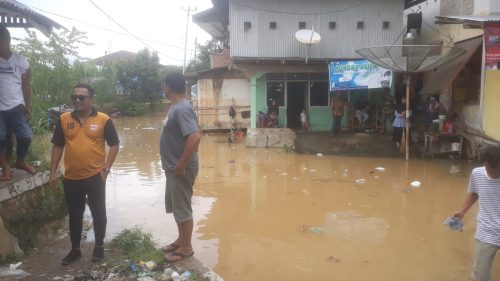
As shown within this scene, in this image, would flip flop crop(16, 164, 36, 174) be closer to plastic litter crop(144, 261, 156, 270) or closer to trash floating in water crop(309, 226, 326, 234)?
plastic litter crop(144, 261, 156, 270)

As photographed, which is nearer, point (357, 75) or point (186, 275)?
point (186, 275)

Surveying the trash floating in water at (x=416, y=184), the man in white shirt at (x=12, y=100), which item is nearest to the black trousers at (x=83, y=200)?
the man in white shirt at (x=12, y=100)

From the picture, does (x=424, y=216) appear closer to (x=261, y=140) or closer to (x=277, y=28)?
(x=261, y=140)

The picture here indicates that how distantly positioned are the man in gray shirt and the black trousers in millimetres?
622

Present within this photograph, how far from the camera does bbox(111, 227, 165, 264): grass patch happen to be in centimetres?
422

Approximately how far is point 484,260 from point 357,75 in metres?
11.1

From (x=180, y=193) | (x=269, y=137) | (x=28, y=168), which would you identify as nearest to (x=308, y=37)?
(x=269, y=137)

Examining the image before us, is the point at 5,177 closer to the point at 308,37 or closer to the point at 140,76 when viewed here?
the point at 308,37

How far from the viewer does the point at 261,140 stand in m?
15.0

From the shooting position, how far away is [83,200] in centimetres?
408

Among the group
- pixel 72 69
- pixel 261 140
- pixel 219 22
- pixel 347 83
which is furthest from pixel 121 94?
pixel 347 83

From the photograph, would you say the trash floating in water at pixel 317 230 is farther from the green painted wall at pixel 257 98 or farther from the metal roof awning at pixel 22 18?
the green painted wall at pixel 257 98

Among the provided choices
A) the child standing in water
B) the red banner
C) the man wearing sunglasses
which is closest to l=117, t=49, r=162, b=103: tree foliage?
the child standing in water

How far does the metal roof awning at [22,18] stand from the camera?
14.0 ft
